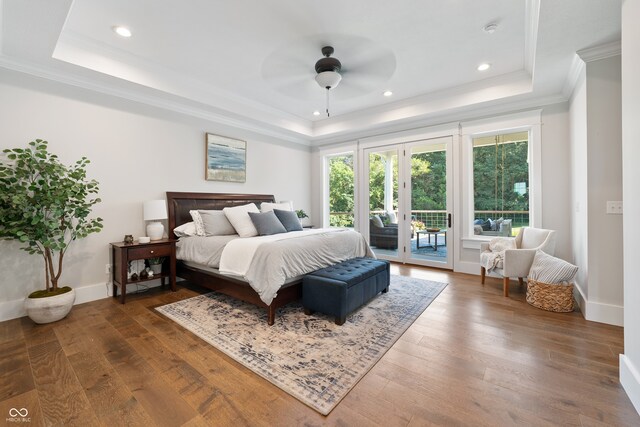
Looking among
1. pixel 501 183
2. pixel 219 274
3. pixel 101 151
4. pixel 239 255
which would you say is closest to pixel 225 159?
pixel 101 151

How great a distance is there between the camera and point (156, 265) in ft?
11.8

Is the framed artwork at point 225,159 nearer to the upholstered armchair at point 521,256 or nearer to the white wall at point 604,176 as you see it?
the upholstered armchair at point 521,256

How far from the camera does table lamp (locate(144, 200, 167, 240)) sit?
3.43 m

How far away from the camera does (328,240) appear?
3.21 metres

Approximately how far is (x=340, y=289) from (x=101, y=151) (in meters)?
3.33

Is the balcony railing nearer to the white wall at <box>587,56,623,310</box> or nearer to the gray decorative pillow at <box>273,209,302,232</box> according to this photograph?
the white wall at <box>587,56,623,310</box>

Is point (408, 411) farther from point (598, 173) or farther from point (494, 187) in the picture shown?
point (494, 187)

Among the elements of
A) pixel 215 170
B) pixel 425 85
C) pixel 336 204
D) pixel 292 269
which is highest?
pixel 425 85

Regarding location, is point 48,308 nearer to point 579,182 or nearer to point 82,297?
point 82,297

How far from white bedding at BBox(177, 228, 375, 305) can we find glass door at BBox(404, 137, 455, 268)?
2208 mm

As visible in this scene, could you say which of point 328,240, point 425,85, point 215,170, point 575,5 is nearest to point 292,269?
point 328,240

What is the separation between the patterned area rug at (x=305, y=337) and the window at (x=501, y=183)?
2.00m

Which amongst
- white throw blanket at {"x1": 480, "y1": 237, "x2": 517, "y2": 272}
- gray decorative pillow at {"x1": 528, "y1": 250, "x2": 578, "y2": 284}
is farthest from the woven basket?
white throw blanket at {"x1": 480, "y1": 237, "x2": 517, "y2": 272}

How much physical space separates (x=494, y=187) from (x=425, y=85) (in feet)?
6.45
